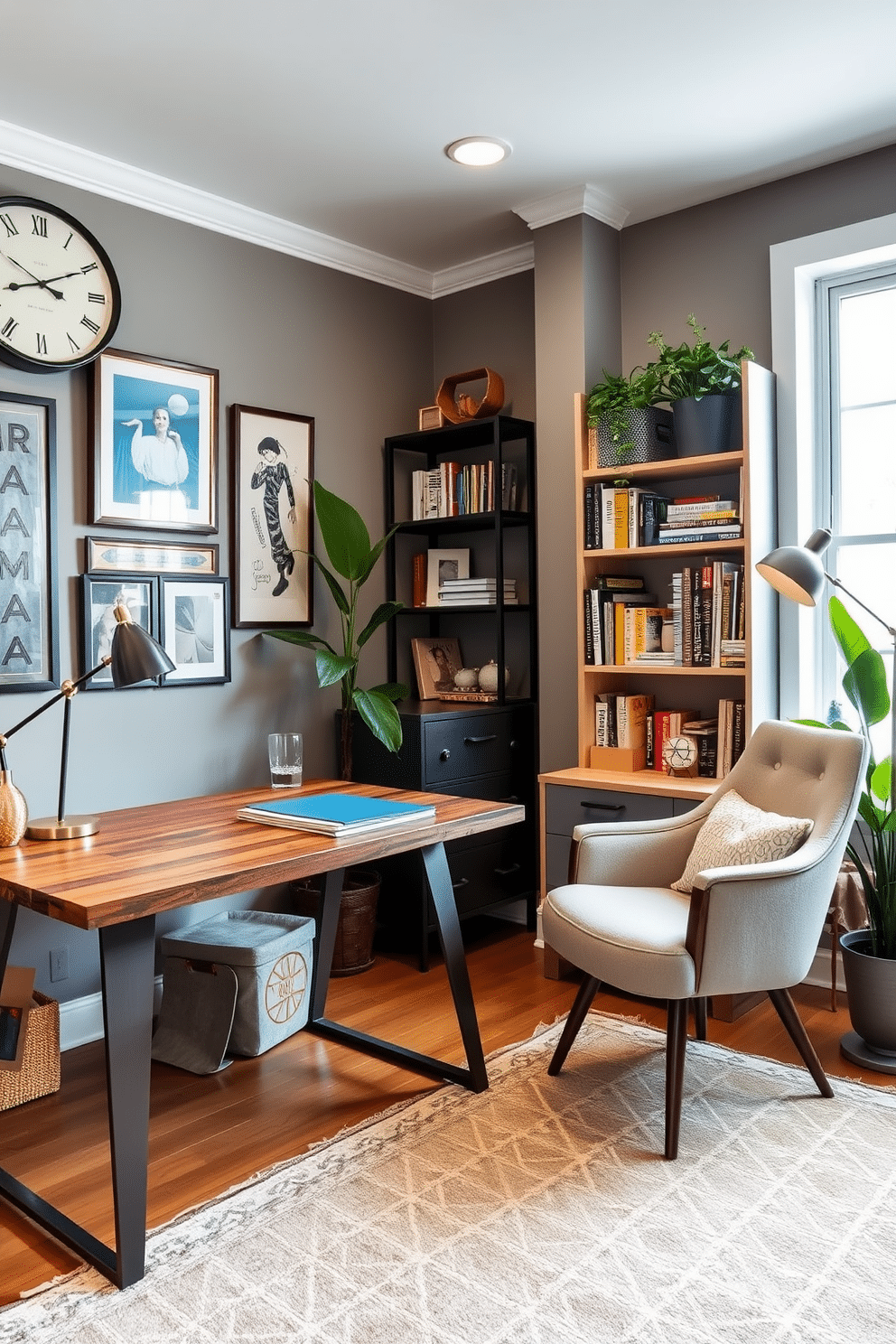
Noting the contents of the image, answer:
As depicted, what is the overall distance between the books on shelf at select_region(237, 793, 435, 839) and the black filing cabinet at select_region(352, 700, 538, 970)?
3.15ft

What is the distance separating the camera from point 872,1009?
106 inches

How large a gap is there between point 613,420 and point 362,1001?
2.08 m

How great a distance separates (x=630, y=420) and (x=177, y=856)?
2.13 metres

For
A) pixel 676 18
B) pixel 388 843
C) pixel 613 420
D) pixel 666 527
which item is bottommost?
pixel 388 843

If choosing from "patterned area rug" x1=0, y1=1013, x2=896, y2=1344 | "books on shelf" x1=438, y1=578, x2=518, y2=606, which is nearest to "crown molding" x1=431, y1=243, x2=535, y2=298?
"books on shelf" x1=438, y1=578, x2=518, y2=606

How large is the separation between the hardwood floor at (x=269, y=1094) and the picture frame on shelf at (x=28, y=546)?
3.75ft

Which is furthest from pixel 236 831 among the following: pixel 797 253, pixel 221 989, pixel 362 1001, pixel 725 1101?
pixel 797 253

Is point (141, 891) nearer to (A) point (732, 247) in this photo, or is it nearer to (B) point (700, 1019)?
(B) point (700, 1019)

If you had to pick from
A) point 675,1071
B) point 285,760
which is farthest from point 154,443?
point 675,1071

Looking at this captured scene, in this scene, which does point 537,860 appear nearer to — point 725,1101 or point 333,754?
point 333,754

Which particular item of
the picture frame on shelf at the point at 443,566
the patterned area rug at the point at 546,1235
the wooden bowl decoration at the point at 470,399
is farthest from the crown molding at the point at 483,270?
the patterned area rug at the point at 546,1235

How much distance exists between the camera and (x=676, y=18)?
2.44m

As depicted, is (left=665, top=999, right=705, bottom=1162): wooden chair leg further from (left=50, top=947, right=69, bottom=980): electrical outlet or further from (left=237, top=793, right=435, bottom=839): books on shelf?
(left=50, top=947, right=69, bottom=980): electrical outlet

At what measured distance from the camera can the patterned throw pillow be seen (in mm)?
2473
